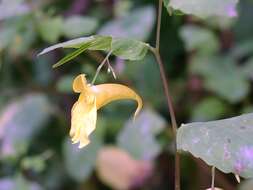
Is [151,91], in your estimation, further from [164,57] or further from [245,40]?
[245,40]

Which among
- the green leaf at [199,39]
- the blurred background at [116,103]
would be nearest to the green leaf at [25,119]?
the blurred background at [116,103]

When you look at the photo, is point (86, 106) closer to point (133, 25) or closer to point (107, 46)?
point (107, 46)

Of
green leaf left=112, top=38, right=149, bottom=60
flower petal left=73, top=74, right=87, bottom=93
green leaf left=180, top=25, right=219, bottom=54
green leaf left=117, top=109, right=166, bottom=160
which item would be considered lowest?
green leaf left=117, top=109, right=166, bottom=160

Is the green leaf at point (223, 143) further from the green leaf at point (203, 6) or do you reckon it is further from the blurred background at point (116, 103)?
the blurred background at point (116, 103)

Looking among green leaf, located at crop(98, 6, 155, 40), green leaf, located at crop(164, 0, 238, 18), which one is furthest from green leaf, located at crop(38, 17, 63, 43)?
green leaf, located at crop(164, 0, 238, 18)

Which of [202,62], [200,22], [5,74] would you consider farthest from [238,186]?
[5,74]

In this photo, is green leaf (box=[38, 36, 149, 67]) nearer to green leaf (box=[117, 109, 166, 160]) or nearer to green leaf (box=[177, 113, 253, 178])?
green leaf (box=[177, 113, 253, 178])
